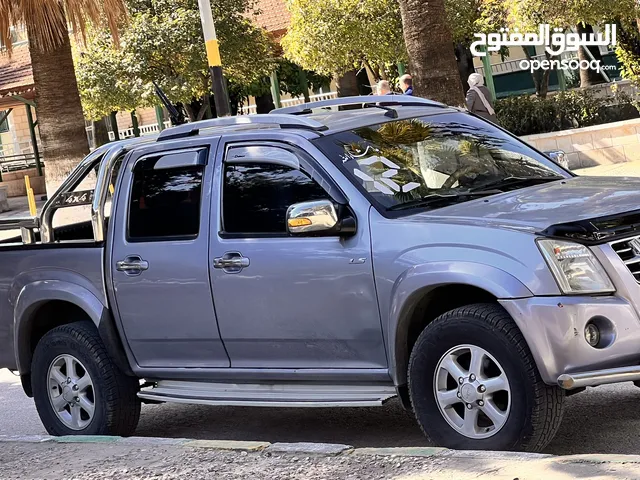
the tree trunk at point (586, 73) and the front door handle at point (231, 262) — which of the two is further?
the tree trunk at point (586, 73)

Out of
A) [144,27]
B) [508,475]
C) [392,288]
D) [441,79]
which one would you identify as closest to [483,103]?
[441,79]

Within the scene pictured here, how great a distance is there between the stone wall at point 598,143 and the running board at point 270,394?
44.7 ft

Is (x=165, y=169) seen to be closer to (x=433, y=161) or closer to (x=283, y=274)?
(x=283, y=274)

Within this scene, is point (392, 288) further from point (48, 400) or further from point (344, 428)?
point (48, 400)

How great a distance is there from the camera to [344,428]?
6965 mm

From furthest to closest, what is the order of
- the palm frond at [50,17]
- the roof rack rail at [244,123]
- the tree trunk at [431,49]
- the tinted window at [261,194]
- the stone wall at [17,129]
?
the stone wall at [17,129] → the palm frond at [50,17] → the tree trunk at [431,49] → the roof rack rail at [244,123] → the tinted window at [261,194]

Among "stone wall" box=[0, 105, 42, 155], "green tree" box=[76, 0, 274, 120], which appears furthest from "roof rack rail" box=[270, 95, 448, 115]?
"stone wall" box=[0, 105, 42, 155]

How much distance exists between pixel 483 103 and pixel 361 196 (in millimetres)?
10700

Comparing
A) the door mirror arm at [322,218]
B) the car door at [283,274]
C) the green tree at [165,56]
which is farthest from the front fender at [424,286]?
the green tree at [165,56]

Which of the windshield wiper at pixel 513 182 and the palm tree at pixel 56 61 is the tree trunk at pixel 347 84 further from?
the windshield wiper at pixel 513 182

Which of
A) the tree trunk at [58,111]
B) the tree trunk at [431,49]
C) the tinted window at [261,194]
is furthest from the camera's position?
the tree trunk at [58,111]

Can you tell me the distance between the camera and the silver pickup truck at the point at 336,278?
514cm

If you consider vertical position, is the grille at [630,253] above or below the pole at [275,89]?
below

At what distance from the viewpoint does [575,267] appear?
511cm
